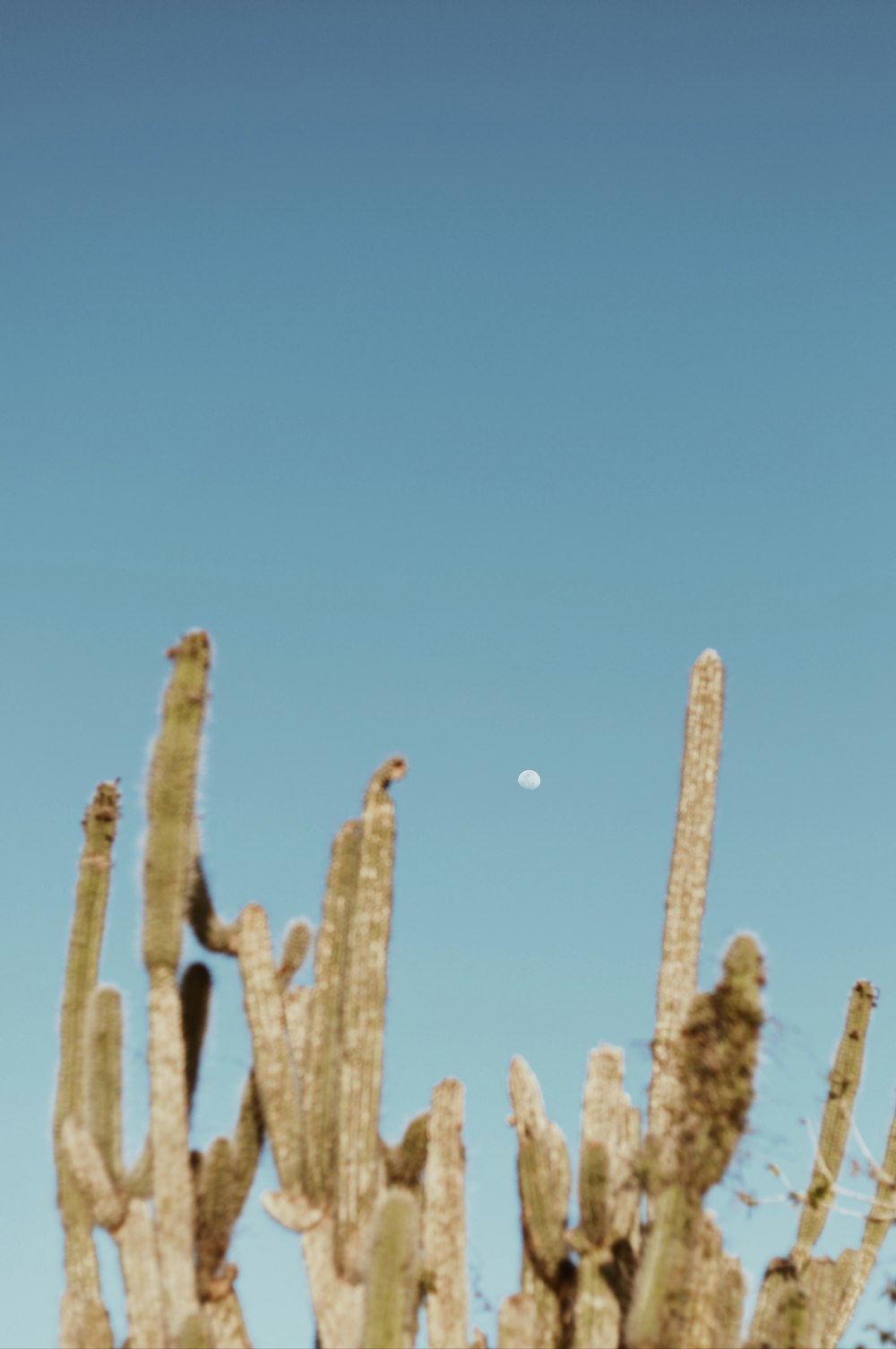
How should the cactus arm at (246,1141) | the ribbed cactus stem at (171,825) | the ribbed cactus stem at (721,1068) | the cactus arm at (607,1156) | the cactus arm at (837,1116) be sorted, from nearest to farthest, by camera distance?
the ribbed cactus stem at (721,1068) < the cactus arm at (607,1156) < the ribbed cactus stem at (171,825) < the cactus arm at (246,1141) < the cactus arm at (837,1116)

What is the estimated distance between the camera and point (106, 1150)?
315 inches

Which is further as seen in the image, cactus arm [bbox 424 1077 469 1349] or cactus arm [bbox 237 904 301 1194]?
cactus arm [bbox 424 1077 469 1349]

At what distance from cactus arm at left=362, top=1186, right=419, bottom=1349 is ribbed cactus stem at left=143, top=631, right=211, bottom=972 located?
1824 mm

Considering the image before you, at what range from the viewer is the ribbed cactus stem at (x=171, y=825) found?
26.5 feet

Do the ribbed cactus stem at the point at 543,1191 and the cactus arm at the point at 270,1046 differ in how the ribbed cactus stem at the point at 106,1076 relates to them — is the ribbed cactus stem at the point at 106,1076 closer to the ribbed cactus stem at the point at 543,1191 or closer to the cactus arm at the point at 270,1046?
the cactus arm at the point at 270,1046

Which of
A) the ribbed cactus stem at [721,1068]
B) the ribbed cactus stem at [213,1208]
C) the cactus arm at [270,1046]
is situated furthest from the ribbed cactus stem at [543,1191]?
the ribbed cactus stem at [213,1208]

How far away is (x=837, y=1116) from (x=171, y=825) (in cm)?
453

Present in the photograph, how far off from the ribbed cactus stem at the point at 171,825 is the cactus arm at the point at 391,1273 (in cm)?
182

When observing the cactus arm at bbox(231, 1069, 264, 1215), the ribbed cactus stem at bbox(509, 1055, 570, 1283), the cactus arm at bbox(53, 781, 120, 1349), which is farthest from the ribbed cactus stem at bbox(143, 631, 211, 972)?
the ribbed cactus stem at bbox(509, 1055, 570, 1283)

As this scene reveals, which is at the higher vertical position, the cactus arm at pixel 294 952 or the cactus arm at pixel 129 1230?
the cactus arm at pixel 294 952

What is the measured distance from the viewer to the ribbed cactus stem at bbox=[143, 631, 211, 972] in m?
8.09

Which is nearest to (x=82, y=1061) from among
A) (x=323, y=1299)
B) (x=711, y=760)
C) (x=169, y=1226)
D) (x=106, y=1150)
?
(x=106, y=1150)

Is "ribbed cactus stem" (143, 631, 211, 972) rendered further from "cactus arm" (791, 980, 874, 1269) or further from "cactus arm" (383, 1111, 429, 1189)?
"cactus arm" (791, 980, 874, 1269)

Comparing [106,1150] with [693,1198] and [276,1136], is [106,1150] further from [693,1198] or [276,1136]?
[693,1198]
